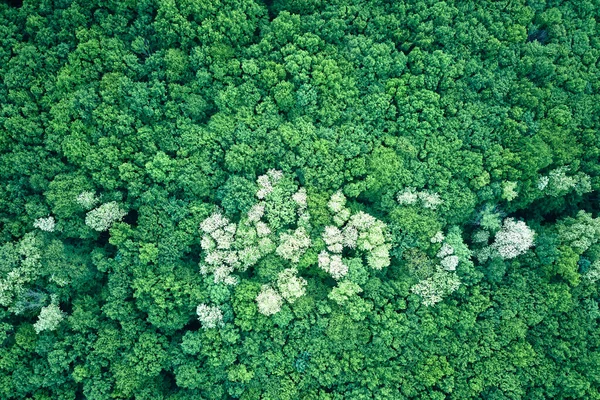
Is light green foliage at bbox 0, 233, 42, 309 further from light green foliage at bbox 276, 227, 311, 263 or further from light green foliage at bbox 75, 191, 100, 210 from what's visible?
light green foliage at bbox 276, 227, 311, 263

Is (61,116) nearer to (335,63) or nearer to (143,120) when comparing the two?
(143,120)

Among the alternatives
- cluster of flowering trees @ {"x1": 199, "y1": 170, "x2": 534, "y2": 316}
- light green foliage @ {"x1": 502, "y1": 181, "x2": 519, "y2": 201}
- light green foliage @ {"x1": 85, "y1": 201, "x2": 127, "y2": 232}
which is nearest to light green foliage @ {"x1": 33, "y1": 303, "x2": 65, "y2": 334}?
light green foliage @ {"x1": 85, "y1": 201, "x2": 127, "y2": 232}

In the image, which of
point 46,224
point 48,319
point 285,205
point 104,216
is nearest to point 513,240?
point 285,205

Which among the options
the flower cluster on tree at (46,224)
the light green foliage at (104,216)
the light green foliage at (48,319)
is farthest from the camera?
the flower cluster on tree at (46,224)

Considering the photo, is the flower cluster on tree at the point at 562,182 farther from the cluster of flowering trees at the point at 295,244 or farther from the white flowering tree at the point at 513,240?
the cluster of flowering trees at the point at 295,244

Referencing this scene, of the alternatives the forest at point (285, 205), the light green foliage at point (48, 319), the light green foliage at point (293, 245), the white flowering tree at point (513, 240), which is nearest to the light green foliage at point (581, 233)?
the forest at point (285, 205)

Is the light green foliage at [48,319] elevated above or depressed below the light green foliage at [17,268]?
below

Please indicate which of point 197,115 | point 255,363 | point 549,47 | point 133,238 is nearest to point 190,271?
point 133,238

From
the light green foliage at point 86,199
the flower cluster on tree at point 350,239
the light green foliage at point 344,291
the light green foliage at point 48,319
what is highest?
the flower cluster on tree at point 350,239

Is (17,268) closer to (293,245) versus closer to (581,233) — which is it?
(293,245)
